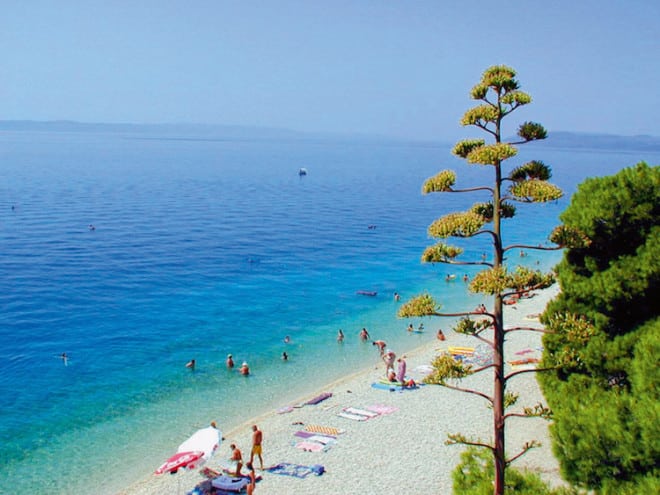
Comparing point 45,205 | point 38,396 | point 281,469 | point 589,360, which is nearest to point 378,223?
point 45,205

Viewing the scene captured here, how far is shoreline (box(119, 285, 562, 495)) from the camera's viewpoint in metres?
20.0

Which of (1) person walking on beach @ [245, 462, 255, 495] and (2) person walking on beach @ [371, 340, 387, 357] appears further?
(2) person walking on beach @ [371, 340, 387, 357]

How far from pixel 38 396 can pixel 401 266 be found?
3718 centimetres

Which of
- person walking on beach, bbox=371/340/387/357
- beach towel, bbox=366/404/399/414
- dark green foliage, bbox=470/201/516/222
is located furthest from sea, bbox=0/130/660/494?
dark green foliage, bbox=470/201/516/222

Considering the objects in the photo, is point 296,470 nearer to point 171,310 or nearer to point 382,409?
point 382,409

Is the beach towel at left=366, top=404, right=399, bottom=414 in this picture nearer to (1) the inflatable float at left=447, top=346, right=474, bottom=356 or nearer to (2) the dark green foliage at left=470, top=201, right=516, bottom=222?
(1) the inflatable float at left=447, top=346, right=474, bottom=356

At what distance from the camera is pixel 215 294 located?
159 ft

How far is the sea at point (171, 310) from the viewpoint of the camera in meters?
26.0

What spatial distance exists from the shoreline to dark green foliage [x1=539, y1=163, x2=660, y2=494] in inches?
250

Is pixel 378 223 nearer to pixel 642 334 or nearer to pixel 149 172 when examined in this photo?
pixel 642 334

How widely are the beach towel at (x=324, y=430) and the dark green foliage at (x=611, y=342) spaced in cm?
1039

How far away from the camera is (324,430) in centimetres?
2433

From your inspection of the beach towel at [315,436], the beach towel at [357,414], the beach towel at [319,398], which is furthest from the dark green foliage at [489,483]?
the beach towel at [319,398]

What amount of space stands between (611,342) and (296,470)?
11388 millimetres
